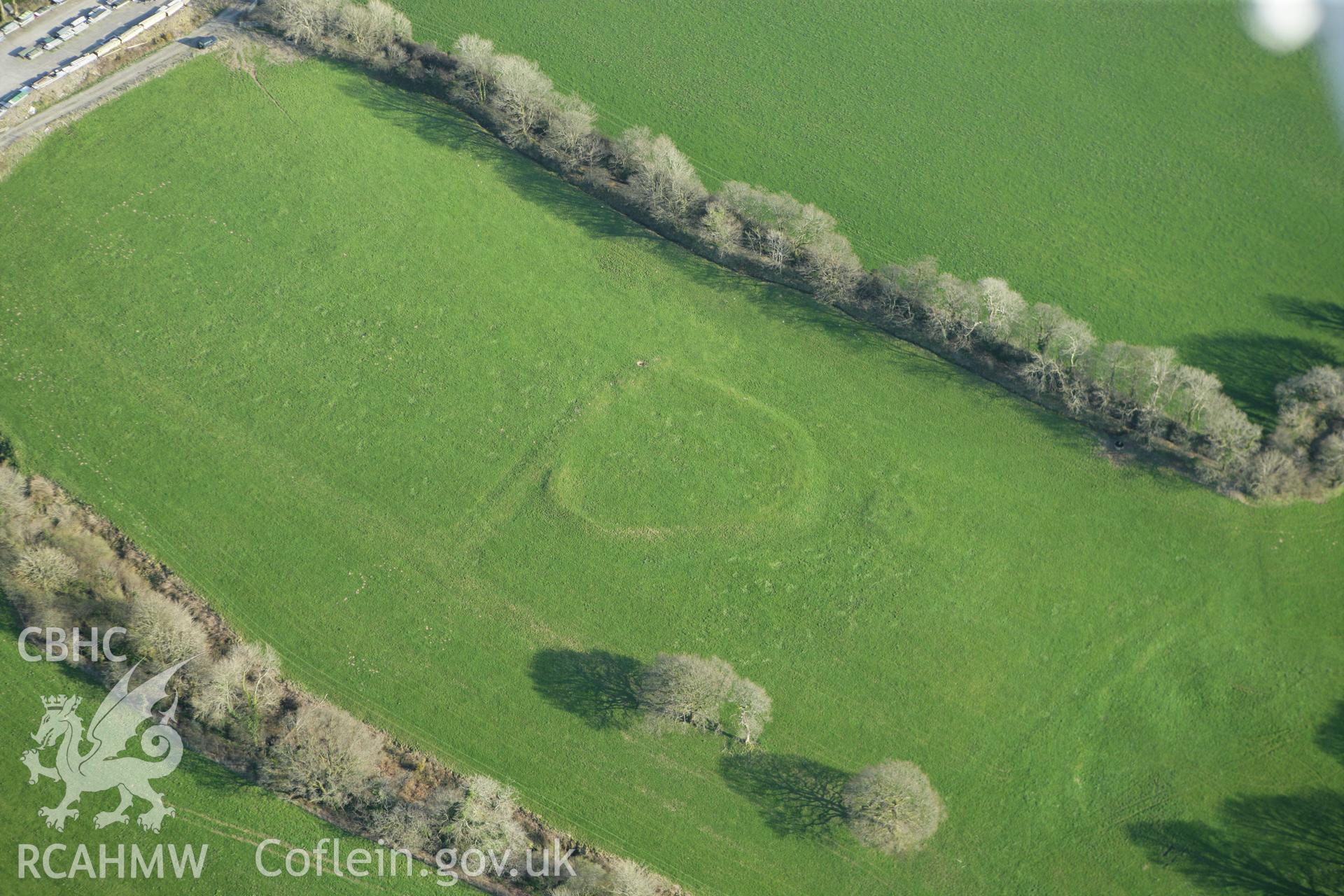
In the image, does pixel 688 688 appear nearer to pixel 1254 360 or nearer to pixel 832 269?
pixel 832 269

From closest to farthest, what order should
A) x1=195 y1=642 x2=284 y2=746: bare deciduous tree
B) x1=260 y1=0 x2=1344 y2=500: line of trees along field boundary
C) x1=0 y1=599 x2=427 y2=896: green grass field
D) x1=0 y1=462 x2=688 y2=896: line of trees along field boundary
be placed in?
x1=0 y1=599 x2=427 y2=896: green grass field, x1=0 y1=462 x2=688 y2=896: line of trees along field boundary, x1=195 y1=642 x2=284 y2=746: bare deciduous tree, x1=260 y1=0 x2=1344 y2=500: line of trees along field boundary

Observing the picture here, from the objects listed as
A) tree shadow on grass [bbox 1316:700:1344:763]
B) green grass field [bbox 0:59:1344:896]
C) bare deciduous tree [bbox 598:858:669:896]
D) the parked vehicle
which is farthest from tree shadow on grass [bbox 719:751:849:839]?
the parked vehicle

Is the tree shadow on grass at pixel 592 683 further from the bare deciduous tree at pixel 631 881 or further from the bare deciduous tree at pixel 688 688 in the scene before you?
the bare deciduous tree at pixel 631 881

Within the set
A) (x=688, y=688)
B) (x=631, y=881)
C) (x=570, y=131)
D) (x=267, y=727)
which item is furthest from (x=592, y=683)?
(x=570, y=131)

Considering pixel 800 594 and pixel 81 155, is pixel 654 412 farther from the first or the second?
pixel 81 155

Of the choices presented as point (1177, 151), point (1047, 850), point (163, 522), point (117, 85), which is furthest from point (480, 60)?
point (1047, 850)

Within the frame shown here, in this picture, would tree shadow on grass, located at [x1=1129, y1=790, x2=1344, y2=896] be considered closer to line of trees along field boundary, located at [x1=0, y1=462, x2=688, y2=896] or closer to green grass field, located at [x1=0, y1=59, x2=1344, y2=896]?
green grass field, located at [x1=0, y1=59, x2=1344, y2=896]
